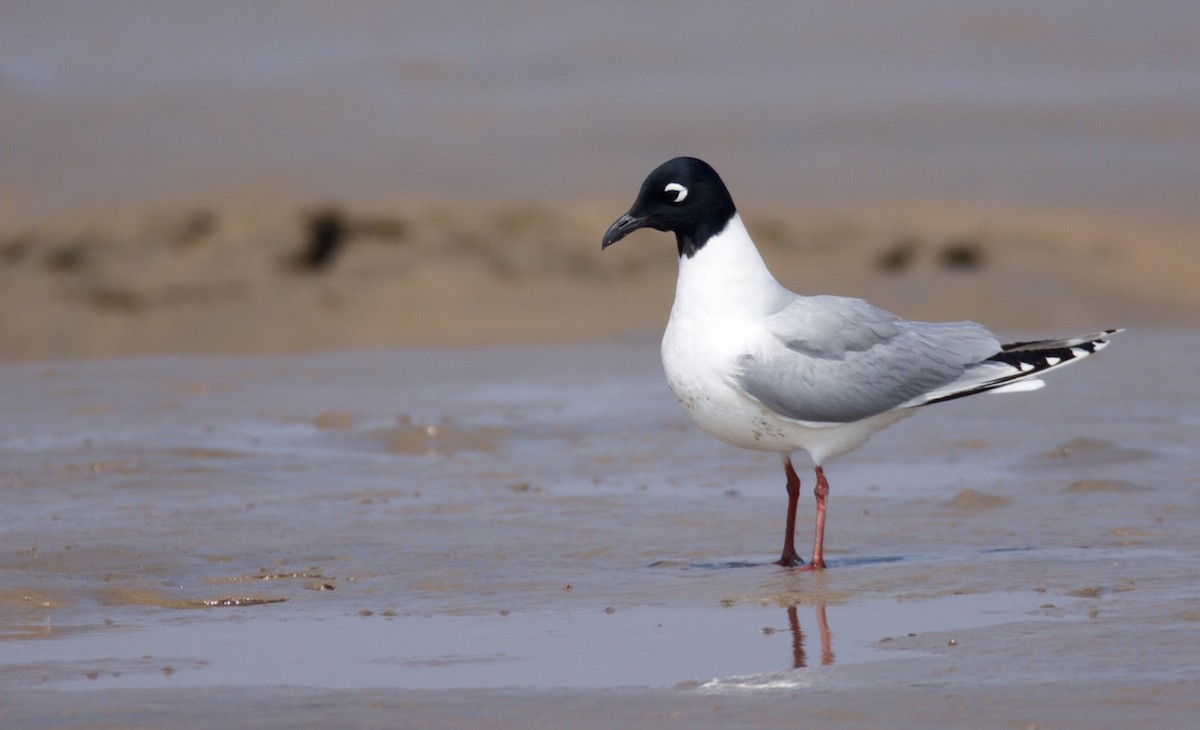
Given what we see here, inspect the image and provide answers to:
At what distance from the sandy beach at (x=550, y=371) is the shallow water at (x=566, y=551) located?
0.03m

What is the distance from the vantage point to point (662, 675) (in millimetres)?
5094

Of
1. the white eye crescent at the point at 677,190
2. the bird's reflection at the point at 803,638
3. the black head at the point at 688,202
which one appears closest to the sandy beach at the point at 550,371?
the bird's reflection at the point at 803,638

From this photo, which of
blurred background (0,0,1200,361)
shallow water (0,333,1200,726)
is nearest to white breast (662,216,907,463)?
shallow water (0,333,1200,726)

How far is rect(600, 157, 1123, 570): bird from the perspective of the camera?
6906 mm

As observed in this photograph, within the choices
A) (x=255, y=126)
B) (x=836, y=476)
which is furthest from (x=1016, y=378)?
(x=255, y=126)

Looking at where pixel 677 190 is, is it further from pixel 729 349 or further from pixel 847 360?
→ pixel 847 360

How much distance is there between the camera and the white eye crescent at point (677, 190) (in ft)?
23.7

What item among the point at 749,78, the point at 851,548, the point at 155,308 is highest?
the point at 749,78

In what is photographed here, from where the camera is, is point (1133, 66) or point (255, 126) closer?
point (255, 126)

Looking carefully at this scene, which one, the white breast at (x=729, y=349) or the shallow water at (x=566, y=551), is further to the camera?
the white breast at (x=729, y=349)

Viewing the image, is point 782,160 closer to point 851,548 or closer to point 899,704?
point 851,548

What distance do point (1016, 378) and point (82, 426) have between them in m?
5.24

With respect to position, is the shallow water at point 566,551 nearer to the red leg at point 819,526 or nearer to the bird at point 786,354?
the red leg at point 819,526

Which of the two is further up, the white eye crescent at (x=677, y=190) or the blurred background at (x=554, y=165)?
the blurred background at (x=554, y=165)
